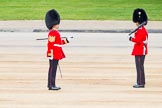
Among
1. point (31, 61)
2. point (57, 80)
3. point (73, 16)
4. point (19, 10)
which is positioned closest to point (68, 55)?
point (31, 61)

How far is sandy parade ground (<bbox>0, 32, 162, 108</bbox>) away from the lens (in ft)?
39.4

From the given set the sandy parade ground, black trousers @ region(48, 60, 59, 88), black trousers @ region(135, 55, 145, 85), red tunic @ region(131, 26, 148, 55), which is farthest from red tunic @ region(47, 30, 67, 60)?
black trousers @ region(135, 55, 145, 85)

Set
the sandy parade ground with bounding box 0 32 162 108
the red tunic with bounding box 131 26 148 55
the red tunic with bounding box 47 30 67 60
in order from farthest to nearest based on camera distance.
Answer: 1. the red tunic with bounding box 131 26 148 55
2. the red tunic with bounding box 47 30 67 60
3. the sandy parade ground with bounding box 0 32 162 108

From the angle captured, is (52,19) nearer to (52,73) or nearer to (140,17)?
(52,73)

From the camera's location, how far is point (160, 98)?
12273mm

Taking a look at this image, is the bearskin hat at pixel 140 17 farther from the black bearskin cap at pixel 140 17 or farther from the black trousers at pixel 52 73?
the black trousers at pixel 52 73

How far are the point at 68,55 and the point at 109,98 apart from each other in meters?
6.85

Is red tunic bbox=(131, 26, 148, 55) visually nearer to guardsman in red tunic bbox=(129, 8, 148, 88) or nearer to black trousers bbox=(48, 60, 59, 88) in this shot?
guardsman in red tunic bbox=(129, 8, 148, 88)

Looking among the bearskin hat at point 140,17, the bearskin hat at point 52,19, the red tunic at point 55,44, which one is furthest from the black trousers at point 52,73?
the bearskin hat at point 140,17

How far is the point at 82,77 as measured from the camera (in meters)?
14.8

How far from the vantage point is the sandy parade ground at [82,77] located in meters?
12.0

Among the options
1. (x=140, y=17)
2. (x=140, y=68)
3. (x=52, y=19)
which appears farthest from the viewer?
(x=140, y=17)

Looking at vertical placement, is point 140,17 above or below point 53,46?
above

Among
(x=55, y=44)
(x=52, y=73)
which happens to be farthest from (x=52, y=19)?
(x=52, y=73)
